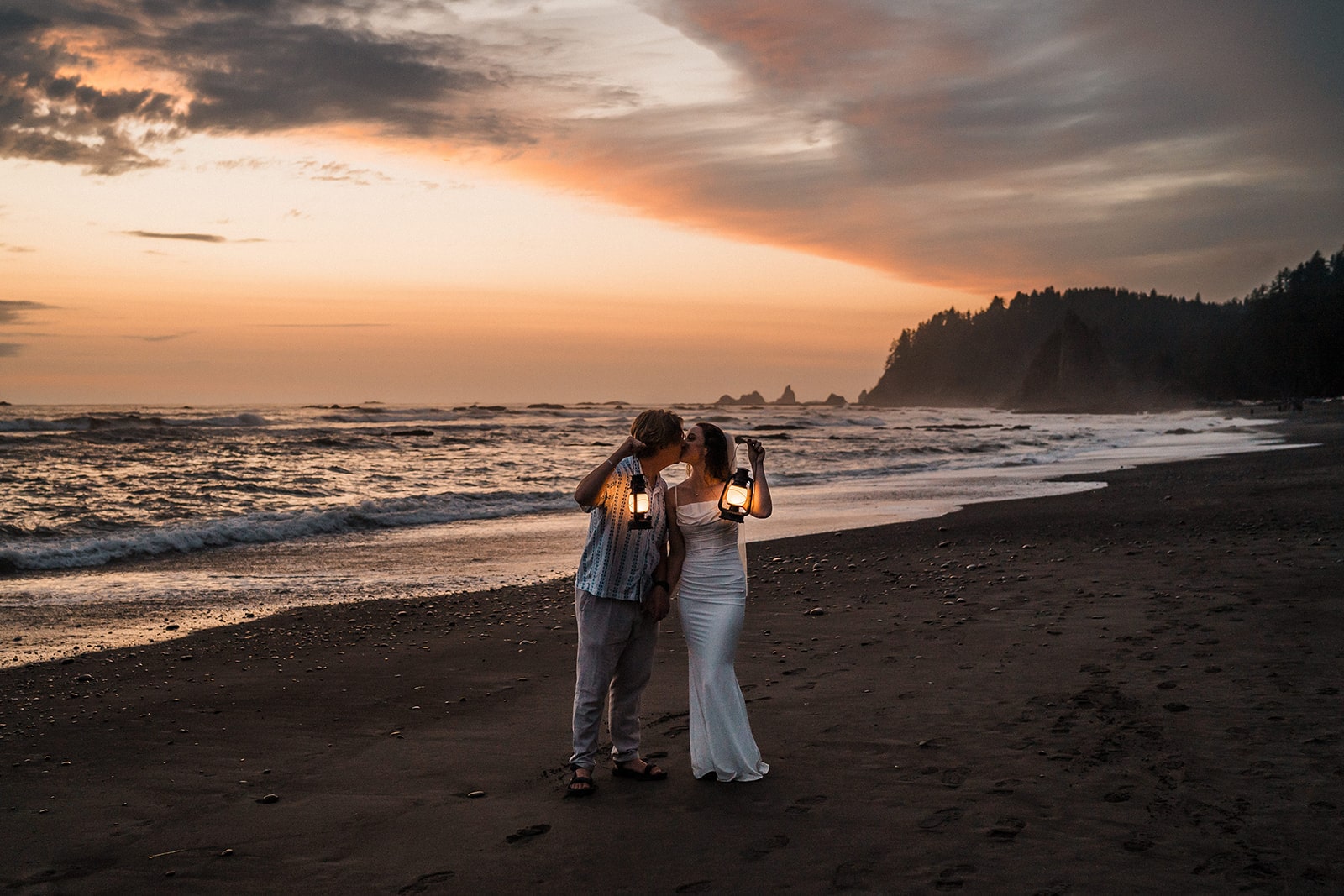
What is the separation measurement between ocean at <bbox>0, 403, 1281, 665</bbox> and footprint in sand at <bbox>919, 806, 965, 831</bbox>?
281 inches

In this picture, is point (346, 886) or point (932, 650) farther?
point (932, 650)

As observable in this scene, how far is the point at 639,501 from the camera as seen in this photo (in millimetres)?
4750

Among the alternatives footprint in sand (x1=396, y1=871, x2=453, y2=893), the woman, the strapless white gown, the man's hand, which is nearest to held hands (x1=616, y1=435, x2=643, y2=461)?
the woman

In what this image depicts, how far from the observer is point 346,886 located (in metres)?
3.86

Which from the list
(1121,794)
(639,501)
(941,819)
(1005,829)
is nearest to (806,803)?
(941,819)

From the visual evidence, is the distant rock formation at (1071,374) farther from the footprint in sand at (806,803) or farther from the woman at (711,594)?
the footprint in sand at (806,803)

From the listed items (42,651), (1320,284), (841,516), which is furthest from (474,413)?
(1320,284)

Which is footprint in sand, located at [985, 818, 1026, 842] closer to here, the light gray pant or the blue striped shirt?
the light gray pant

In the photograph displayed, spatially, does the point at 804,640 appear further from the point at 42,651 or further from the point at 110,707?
the point at 42,651

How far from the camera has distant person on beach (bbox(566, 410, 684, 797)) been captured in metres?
4.84

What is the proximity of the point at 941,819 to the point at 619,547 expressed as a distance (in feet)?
6.59

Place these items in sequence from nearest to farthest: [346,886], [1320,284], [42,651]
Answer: [346,886]
[42,651]
[1320,284]

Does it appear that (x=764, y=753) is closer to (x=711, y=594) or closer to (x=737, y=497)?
(x=711, y=594)

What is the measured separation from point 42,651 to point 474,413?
249ft
